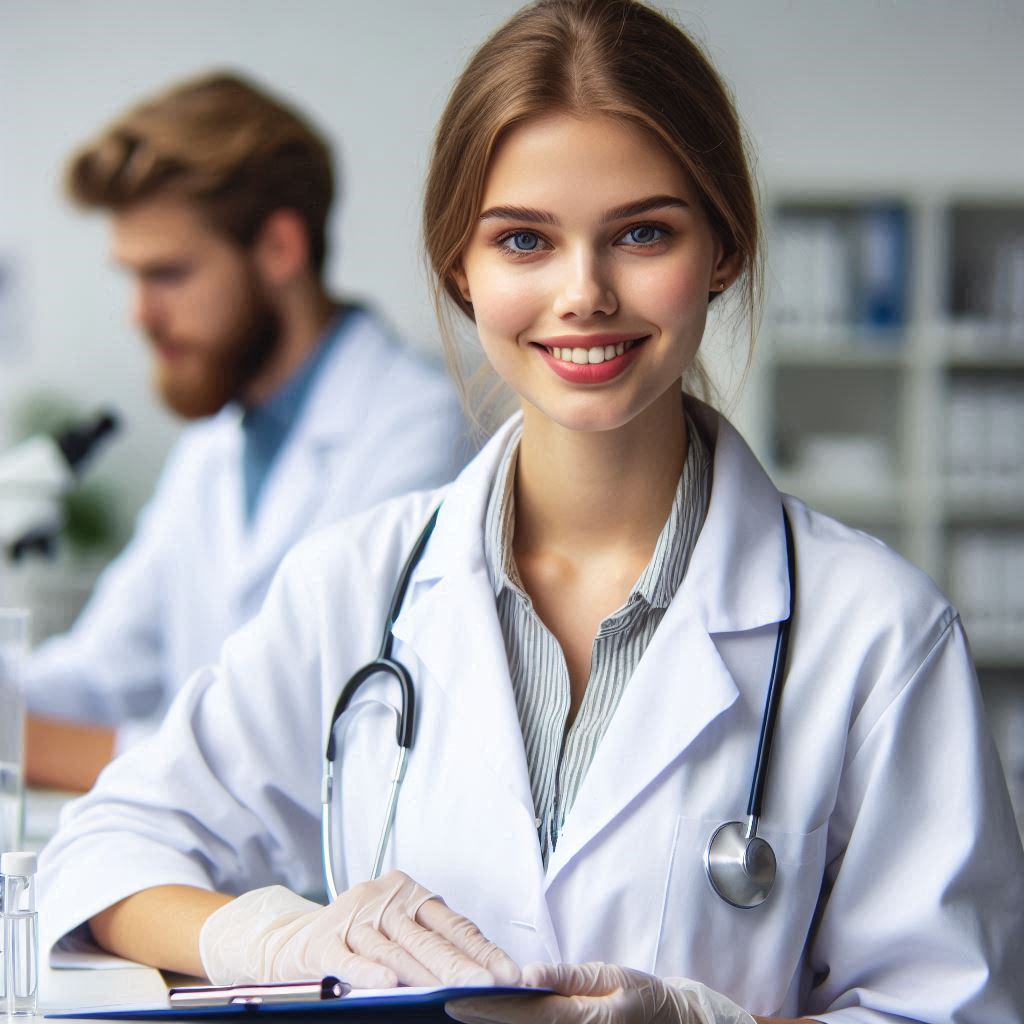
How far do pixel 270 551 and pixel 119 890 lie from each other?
1.55 metres

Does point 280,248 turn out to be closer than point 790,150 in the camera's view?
Yes

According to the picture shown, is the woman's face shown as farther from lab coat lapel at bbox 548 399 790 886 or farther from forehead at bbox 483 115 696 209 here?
lab coat lapel at bbox 548 399 790 886

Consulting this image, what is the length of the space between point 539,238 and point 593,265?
0.20ft

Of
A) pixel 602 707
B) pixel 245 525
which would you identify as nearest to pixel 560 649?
pixel 602 707

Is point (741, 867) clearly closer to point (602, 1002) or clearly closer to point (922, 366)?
point (602, 1002)

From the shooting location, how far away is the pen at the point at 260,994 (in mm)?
751

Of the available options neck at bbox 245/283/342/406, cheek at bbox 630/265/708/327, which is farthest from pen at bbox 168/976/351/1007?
neck at bbox 245/283/342/406

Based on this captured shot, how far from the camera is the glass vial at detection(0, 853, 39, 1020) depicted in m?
0.84

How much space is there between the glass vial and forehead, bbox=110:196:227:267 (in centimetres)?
219

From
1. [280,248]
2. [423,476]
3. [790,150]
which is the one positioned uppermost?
[790,150]

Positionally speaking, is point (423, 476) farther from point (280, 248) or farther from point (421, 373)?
point (280, 248)

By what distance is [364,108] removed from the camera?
3.37 meters

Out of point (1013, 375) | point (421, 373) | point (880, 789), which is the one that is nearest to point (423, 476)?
point (421, 373)

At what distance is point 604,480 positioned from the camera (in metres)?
1.08
